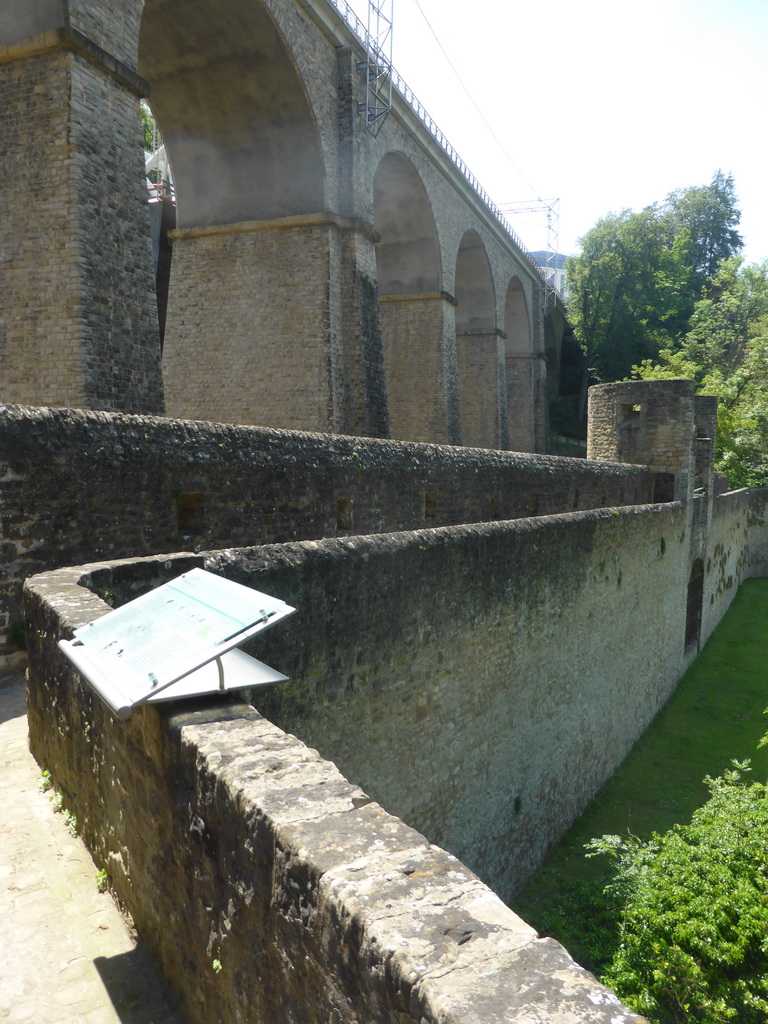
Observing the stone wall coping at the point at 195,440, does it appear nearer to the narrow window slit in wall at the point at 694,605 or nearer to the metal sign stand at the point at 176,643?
the metal sign stand at the point at 176,643

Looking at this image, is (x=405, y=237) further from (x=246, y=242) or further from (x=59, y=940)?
(x=59, y=940)

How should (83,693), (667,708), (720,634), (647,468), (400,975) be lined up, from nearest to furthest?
(400,975)
(83,693)
(667,708)
(647,468)
(720,634)

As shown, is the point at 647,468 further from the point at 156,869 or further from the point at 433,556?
the point at 156,869

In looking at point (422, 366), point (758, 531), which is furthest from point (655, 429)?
point (758, 531)

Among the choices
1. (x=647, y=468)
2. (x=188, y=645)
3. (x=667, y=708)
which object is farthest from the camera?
(x=647, y=468)

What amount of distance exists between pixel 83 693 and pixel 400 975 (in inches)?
75.7

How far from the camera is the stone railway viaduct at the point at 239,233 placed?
9.48 m

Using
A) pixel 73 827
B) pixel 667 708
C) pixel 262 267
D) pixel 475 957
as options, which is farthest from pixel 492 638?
pixel 262 267

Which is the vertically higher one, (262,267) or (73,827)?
(262,267)

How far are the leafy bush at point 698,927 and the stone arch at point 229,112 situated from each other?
1348cm

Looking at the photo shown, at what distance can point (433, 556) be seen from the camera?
5246mm

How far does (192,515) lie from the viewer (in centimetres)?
598

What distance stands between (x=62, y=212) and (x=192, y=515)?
570 cm

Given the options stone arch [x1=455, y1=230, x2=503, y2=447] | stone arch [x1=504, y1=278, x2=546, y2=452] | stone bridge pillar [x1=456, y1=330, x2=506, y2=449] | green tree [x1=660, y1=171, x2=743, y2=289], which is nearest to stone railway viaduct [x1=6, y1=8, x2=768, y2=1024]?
stone arch [x1=455, y1=230, x2=503, y2=447]
